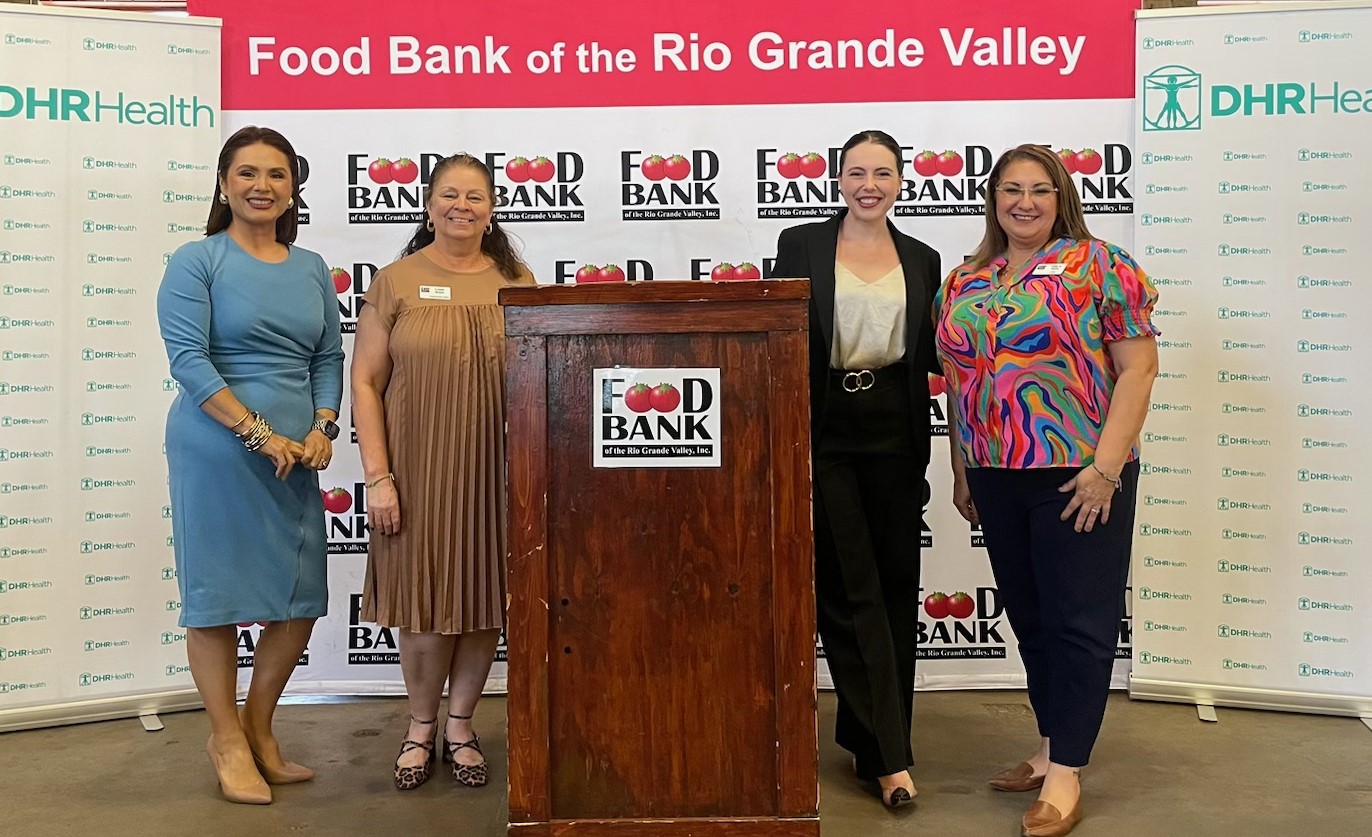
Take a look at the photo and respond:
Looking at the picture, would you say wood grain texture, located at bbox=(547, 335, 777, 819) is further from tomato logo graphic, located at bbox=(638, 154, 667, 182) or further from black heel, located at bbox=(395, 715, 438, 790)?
tomato logo graphic, located at bbox=(638, 154, 667, 182)

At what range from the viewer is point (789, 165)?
156 inches

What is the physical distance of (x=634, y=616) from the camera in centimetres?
220

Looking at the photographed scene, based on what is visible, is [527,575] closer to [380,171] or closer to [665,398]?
[665,398]

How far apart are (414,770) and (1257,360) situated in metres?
2.89

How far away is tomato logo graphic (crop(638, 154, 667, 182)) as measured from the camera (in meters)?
3.97

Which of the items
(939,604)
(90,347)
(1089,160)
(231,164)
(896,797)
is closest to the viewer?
(896,797)

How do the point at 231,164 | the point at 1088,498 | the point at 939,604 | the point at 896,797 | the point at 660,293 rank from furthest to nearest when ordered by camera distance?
1. the point at 939,604
2. the point at 231,164
3. the point at 896,797
4. the point at 1088,498
5. the point at 660,293

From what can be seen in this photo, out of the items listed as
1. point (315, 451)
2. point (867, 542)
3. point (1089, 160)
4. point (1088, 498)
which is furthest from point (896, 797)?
point (1089, 160)

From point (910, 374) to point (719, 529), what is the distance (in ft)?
2.90

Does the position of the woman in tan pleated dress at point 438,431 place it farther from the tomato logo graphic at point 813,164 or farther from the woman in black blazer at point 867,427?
the tomato logo graphic at point 813,164

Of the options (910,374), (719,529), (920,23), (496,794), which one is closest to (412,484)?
(496,794)

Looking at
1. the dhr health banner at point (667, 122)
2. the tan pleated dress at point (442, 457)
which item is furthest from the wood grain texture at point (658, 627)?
the dhr health banner at point (667, 122)

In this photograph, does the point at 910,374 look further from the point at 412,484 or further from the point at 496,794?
the point at 496,794

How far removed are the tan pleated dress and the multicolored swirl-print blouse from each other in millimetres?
1211
